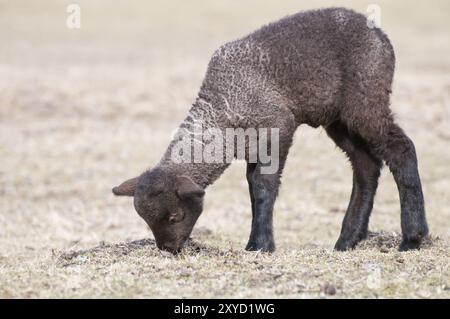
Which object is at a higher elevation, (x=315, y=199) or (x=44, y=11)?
(x=44, y=11)

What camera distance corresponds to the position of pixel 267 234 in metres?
9.42

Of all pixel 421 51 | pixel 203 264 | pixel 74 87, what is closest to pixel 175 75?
pixel 74 87

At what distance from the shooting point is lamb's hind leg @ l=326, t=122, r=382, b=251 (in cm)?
1029

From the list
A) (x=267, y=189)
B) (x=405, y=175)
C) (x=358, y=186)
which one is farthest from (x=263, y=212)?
(x=405, y=175)

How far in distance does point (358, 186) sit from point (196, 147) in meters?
2.37

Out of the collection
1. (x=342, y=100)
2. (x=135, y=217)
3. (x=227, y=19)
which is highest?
(x=227, y=19)

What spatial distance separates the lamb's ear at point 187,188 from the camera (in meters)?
8.62

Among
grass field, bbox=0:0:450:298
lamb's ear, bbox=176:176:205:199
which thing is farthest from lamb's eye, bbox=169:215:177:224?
grass field, bbox=0:0:450:298

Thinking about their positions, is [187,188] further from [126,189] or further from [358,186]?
[358,186]

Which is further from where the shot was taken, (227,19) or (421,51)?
(227,19)

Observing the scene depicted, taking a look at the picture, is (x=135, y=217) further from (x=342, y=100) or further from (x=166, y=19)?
(x=166, y=19)

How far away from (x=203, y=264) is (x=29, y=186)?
10.3 m

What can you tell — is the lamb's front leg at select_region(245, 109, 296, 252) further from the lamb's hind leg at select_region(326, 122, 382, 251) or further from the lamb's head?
the lamb's hind leg at select_region(326, 122, 382, 251)

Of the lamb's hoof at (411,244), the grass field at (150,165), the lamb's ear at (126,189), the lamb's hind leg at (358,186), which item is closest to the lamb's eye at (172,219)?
the grass field at (150,165)
